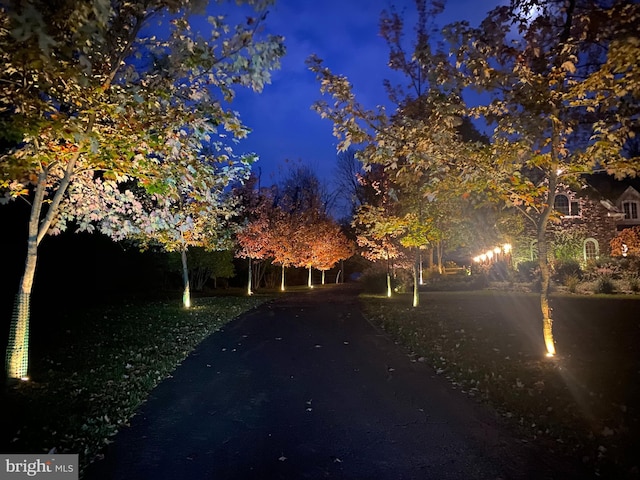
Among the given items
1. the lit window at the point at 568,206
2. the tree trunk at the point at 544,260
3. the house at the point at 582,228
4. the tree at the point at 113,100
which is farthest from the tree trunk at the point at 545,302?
the lit window at the point at 568,206

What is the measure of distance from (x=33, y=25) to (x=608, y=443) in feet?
22.3

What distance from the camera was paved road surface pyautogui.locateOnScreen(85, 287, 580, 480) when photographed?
402 cm

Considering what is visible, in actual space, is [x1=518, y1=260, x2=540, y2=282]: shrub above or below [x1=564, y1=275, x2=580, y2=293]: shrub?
above

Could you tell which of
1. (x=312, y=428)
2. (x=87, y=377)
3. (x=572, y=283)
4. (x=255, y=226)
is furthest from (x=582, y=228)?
(x=87, y=377)

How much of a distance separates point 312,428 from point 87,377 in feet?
13.3

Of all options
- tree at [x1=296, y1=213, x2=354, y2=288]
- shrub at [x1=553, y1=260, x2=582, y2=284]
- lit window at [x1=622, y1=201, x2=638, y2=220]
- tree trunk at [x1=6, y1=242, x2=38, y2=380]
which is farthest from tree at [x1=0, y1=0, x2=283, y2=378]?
lit window at [x1=622, y1=201, x2=638, y2=220]

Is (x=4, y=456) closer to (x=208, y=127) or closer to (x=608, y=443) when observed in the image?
(x=208, y=127)

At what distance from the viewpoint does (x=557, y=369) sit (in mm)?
6824

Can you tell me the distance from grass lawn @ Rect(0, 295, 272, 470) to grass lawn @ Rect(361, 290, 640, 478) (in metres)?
4.84

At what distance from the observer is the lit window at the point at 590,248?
29.1 meters

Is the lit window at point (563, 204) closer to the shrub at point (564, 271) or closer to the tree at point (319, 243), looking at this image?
the shrub at point (564, 271)

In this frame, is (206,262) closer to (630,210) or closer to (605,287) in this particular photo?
(605,287)

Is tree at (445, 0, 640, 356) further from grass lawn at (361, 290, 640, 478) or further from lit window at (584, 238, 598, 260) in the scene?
lit window at (584, 238, 598, 260)

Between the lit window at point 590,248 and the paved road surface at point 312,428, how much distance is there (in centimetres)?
2657
